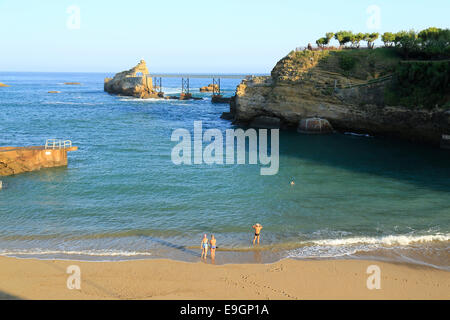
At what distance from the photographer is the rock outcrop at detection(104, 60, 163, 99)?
118688mm

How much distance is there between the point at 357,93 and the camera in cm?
5309

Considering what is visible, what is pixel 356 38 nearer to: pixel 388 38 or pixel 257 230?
pixel 388 38

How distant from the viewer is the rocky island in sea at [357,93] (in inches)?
1825

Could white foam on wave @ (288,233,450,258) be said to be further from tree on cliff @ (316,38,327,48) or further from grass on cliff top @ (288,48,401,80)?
tree on cliff @ (316,38,327,48)

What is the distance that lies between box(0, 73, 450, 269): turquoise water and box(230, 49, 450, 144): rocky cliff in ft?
19.6

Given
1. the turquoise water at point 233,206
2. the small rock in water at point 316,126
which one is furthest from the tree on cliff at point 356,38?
the turquoise water at point 233,206

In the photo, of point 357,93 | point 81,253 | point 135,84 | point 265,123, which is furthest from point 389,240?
point 135,84

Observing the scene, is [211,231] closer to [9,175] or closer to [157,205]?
[157,205]

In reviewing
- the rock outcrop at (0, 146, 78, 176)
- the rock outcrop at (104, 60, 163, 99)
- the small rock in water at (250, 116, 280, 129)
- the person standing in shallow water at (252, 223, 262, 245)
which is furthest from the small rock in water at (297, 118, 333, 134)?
the rock outcrop at (104, 60, 163, 99)

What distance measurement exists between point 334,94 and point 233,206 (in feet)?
109

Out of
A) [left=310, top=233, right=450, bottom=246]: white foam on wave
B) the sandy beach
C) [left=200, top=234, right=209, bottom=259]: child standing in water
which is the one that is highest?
[left=200, top=234, right=209, bottom=259]: child standing in water

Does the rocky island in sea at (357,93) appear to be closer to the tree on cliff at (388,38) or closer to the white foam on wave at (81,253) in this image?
the tree on cliff at (388,38)

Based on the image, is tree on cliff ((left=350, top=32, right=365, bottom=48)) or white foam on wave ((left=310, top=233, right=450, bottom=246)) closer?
white foam on wave ((left=310, top=233, right=450, bottom=246))
